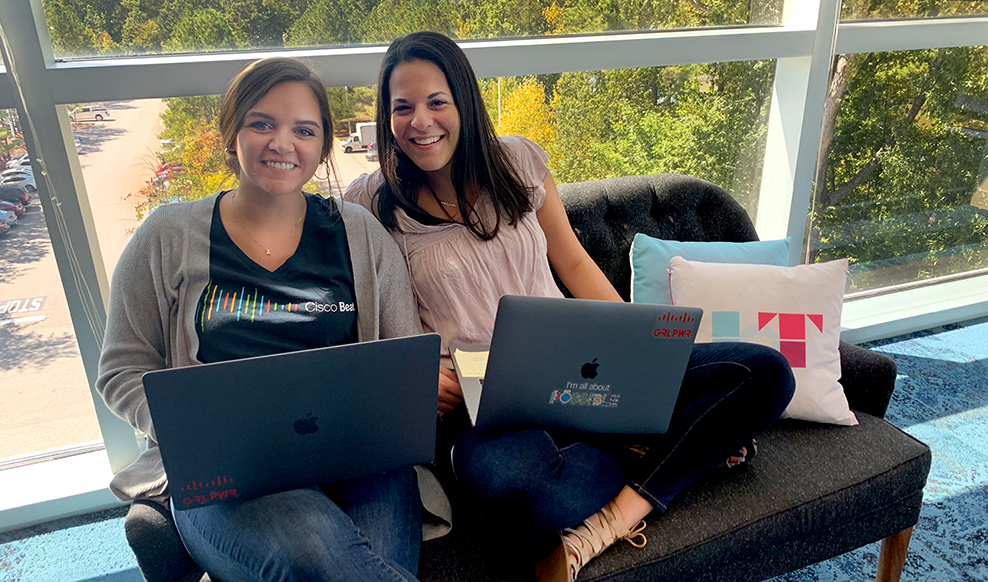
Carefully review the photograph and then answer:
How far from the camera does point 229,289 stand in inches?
47.5

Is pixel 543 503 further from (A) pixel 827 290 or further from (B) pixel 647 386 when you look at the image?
(A) pixel 827 290

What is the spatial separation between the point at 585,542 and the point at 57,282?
1432mm

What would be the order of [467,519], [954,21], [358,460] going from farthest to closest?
[954,21] < [467,519] < [358,460]

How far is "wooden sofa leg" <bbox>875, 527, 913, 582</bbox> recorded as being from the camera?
1.42 metres

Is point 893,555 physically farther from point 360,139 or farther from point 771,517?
point 360,139

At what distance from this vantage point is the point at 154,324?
1.20 meters

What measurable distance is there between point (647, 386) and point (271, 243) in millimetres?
739

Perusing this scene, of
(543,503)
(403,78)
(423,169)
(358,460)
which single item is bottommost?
(543,503)

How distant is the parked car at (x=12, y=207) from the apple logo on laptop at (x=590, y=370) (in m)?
1.40

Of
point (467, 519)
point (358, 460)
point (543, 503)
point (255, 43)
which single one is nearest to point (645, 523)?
point (543, 503)

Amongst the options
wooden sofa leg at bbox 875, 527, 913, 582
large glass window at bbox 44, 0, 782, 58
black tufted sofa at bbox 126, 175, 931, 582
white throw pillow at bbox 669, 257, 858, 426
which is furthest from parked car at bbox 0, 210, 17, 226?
wooden sofa leg at bbox 875, 527, 913, 582

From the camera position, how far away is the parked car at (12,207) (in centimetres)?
158

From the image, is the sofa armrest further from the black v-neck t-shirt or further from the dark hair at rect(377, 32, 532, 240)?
the black v-neck t-shirt

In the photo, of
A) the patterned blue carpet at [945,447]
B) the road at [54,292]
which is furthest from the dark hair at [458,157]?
the patterned blue carpet at [945,447]
